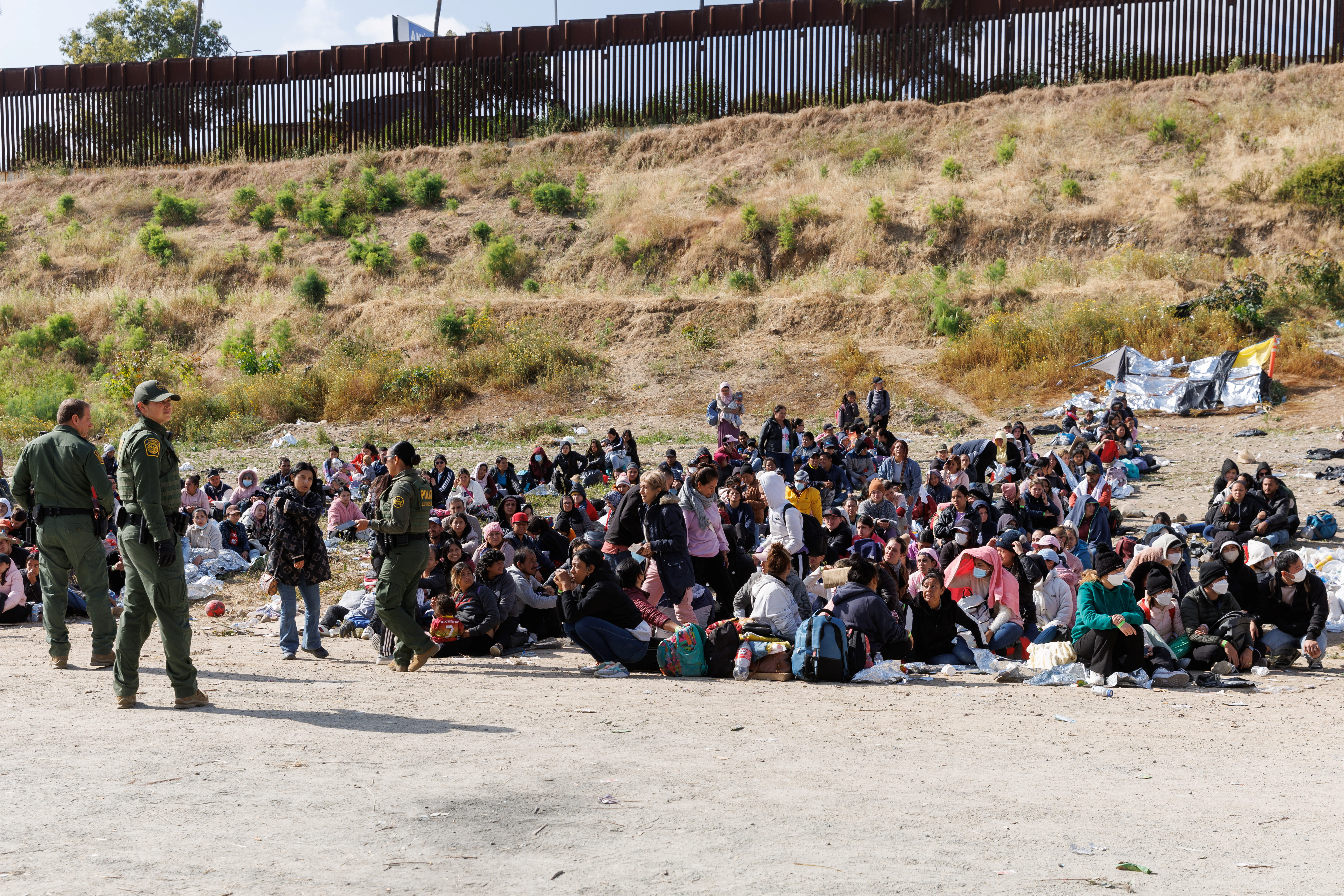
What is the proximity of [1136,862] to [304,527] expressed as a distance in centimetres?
577

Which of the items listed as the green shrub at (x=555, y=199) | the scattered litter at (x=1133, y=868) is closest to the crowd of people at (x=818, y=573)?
the scattered litter at (x=1133, y=868)

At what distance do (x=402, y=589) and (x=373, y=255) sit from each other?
2741cm

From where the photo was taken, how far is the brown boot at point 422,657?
7395 mm

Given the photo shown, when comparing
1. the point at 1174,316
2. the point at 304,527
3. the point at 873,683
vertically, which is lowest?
the point at 873,683

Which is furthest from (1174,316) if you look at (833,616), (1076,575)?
(833,616)

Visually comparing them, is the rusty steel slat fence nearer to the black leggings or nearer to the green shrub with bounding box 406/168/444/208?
the green shrub with bounding box 406/168/444/208

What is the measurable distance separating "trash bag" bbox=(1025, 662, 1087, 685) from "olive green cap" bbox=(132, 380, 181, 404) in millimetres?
5699

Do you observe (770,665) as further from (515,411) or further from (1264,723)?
(515,411)

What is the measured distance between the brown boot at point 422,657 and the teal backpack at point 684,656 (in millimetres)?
1535

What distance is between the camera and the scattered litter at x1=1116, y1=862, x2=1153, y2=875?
402 cm

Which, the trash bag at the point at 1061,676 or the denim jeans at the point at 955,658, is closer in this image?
the trash bag at the point at 1061,676

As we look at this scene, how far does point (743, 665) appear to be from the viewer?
765cm

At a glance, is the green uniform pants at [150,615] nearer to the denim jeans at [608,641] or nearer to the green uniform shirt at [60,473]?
the green uniform shirt at [60,473]

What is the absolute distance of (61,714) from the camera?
5730 mm
